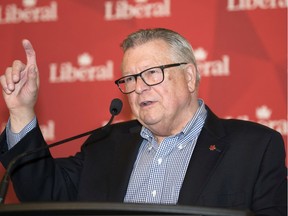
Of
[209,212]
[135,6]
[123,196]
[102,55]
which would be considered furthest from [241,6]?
[209,212]

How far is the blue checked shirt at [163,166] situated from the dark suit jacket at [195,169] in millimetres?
45

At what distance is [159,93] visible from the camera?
2.72 m

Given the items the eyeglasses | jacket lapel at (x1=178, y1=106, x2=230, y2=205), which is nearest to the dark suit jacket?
jacket lapel at (x1=178, y1=106, x2=230, y2=205)

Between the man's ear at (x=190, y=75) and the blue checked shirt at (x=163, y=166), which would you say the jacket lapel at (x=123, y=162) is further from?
the man's ear at (x=190, y=75)

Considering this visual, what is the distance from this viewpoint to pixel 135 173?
9.01 feet

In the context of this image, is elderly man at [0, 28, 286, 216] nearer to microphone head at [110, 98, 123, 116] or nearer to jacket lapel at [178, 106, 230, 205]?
jacket lapel at [178, 106, 230, 205]

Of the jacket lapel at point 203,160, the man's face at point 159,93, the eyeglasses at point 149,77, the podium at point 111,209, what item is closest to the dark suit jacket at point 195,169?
the jacket lapel at point 203,160

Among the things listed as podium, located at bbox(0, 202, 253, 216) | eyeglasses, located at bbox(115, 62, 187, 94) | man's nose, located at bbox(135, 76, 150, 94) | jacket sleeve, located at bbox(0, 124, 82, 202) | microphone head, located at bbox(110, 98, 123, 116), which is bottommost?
jacket sleeve, located at bbox(0, 124, 82, 202)

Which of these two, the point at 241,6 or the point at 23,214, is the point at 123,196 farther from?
the point at 241,6

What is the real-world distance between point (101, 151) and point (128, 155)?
17cm

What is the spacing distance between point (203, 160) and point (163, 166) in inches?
8.4

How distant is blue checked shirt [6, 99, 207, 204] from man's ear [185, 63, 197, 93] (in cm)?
12

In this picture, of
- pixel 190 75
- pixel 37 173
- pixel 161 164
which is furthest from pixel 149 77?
pixel 37 173

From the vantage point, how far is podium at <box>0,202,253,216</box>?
4.67 ft
